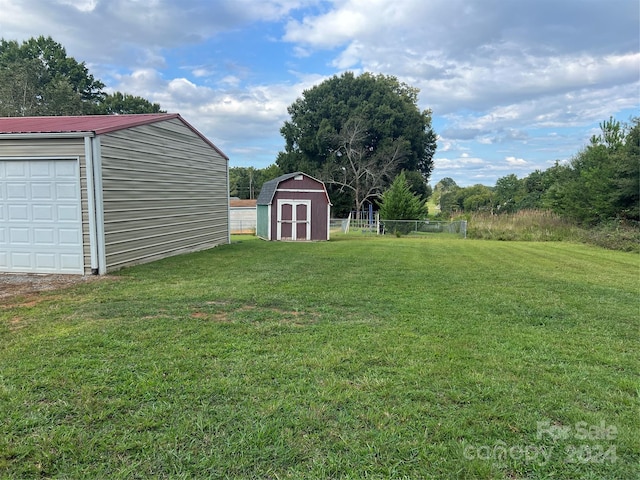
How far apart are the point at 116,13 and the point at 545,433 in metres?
13.2

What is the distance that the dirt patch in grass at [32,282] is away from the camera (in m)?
5.80

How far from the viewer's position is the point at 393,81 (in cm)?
3825

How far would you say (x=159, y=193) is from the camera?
9.50 m

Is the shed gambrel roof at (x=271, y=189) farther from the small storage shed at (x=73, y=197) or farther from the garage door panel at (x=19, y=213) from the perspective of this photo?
the garage door panel at (x=19, y=213)

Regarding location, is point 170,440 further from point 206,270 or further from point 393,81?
point 393,81

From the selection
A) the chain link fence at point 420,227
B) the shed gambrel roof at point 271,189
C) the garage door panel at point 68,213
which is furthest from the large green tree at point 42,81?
the garage door panel at point 68,213

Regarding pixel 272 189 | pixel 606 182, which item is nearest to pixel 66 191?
pixel 272 189

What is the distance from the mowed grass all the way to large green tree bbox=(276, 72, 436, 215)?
1126 inches

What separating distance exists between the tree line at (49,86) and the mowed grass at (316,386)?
104ft

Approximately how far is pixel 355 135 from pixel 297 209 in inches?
718

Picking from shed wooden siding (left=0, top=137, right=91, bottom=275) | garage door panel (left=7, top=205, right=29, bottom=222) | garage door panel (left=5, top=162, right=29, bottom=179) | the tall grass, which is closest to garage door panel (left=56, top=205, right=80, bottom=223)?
shed wooden siding (left=0, top=137, right=91, bottom=275)

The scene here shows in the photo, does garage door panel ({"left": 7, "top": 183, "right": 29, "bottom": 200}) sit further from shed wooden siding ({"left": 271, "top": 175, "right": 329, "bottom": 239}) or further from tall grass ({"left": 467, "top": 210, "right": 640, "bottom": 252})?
tall grass ({"left": 467, "top": 210, "right": 640, "bottom": 252})

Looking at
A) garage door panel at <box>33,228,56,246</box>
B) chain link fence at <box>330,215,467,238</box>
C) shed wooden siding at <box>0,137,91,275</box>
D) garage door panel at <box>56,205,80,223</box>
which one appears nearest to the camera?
shed wooden siding at <box>0,137,91,275</box>

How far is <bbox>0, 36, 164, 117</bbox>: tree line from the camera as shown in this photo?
95.0ft
